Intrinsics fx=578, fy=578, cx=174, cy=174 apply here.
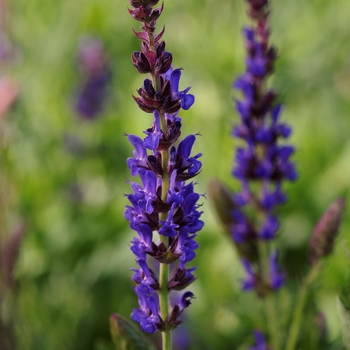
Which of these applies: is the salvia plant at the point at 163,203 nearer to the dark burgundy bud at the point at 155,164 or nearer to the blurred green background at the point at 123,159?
the dark burgundy bud at the point at 155,164

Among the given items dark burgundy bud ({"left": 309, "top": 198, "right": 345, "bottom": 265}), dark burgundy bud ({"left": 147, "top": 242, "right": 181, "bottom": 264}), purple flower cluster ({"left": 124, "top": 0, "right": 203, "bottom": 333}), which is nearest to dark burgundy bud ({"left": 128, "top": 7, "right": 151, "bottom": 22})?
purple flower cluster ({"left": 124, "top": 0, "right": 203, "bottom": 333})

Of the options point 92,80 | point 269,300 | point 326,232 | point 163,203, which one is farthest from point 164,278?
point 92,80

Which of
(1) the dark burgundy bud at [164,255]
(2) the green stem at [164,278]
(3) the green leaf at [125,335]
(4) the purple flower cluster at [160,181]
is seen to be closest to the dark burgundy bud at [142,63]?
(4) the purple flower cluster at [160,181]

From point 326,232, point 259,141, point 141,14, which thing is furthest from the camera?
point 259,141

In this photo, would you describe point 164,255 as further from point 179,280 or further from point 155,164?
point 155,164

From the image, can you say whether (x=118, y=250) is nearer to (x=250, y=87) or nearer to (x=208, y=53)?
(x=208, y=53)

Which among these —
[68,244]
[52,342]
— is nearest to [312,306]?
[52,342]
